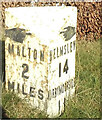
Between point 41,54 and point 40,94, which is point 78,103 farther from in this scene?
point 41,54

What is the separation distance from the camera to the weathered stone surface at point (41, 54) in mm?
2904

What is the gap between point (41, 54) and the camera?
9.68ft

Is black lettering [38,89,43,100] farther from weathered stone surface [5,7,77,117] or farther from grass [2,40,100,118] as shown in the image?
grass [2,40,100,118]

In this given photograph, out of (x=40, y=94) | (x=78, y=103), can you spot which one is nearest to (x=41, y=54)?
(x=40, y=94)

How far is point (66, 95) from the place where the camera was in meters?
3.36

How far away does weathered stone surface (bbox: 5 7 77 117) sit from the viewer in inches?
114

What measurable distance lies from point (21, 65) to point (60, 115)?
2.56 feet

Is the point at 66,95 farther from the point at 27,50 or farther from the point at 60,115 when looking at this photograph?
the point at 27,50

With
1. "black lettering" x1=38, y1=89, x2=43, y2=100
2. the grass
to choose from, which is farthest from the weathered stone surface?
the grass

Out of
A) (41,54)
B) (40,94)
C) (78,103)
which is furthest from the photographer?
(78,103)

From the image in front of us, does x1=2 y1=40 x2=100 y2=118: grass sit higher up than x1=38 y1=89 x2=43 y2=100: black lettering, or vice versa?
x1=38 y1=89 x2=43 y2=100: black lettering

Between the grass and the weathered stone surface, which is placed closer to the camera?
the weathered stone surface

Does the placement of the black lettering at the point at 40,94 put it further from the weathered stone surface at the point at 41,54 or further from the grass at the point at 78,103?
the grass at the point at 78,103

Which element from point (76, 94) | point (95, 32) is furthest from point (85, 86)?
point (95, 32)
